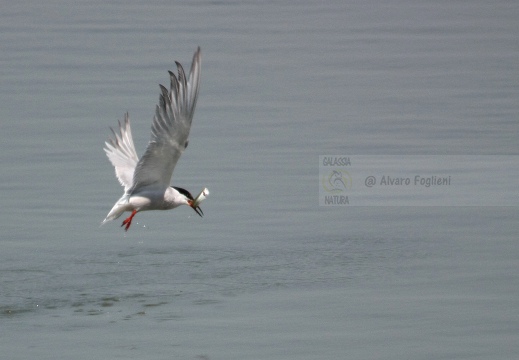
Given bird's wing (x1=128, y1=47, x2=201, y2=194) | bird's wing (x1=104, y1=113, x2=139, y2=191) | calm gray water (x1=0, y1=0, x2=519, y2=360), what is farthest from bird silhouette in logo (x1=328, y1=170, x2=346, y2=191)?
bird's wing (x1=128, y1=47, x2=201, y2=194)

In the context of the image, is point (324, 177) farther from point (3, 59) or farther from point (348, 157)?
point (3, 59)

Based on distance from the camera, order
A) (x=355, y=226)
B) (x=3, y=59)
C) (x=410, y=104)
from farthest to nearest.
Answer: (x=3, y=59) → (x=410, y=104) → (x=355, y=226)

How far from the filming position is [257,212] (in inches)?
412

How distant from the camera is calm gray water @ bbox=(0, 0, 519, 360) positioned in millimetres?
7824

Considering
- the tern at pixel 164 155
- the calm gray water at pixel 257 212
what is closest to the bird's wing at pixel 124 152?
the tern at pixel 164 155

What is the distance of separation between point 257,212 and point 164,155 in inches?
72.4

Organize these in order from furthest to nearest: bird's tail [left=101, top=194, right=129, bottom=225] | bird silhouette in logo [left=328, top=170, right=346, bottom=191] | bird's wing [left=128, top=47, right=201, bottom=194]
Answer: bird silhouette in logo [left=328, top=170, right=346, bottom=191] < bird's tail [left=101, top=194, right=129, bottom=225] < bird's wing [left=128, top=47, right=201, bottom=194]

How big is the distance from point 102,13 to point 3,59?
178 inches

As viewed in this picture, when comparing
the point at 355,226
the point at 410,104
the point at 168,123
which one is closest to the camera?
the point at 168,123

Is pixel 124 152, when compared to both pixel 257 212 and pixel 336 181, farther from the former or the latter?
pixel 336 181

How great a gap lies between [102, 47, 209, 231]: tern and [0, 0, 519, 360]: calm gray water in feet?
1.47

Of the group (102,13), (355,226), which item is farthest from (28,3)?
(355,226)

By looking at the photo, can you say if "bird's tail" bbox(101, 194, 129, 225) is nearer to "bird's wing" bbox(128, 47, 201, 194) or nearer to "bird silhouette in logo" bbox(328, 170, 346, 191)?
"bird's wing" bbox(128, 47, 201, 194)

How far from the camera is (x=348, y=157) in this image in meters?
12.0
